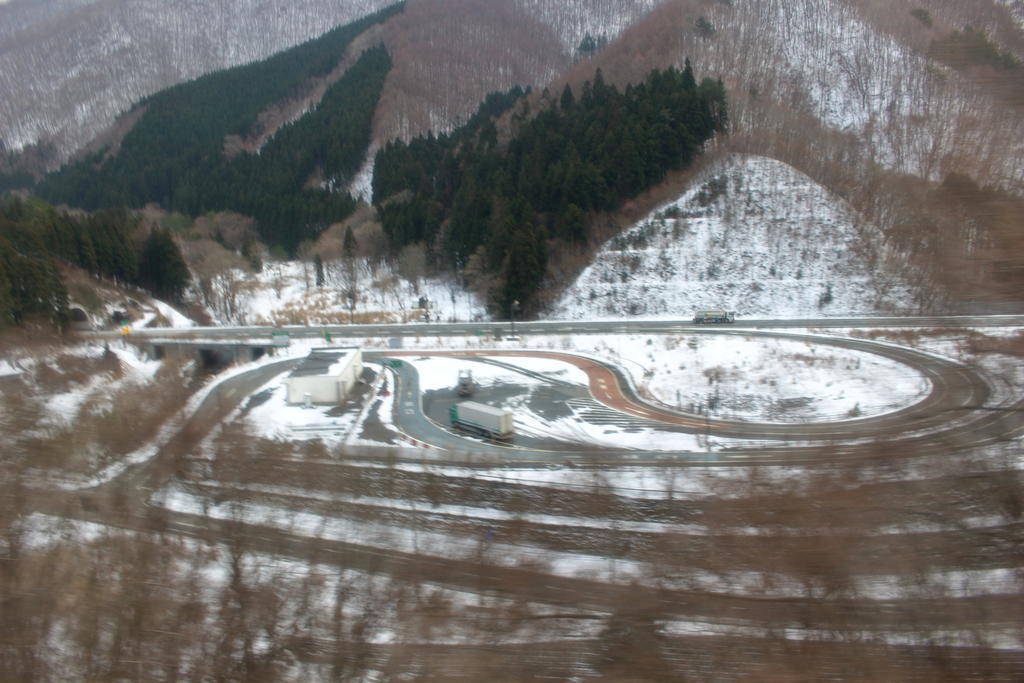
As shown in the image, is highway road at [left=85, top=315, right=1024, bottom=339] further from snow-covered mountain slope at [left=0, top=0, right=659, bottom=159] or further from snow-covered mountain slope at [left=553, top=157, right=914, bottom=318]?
snow-covered mountain slope at [left=0, top=0, right=659, bottom=159]

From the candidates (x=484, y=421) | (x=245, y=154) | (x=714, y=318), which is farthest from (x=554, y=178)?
(x=245, y=154)

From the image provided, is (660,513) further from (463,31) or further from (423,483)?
(463,31)

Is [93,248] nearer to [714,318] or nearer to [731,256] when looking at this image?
[714,318]

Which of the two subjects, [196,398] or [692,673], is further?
[196,398]

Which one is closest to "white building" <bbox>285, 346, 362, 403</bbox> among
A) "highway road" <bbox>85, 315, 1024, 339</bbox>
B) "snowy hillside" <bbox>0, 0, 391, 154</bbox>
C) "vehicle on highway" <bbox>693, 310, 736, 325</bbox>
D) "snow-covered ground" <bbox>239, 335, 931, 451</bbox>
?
"snow-covered ground" <bbox>239, 335, 931, 451</bbox>

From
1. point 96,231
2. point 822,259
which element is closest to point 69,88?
point 96,231

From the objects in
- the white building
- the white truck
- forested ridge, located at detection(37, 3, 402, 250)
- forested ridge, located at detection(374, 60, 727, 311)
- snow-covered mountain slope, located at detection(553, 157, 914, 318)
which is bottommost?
the white truck

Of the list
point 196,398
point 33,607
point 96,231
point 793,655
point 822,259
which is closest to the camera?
point 793,655
